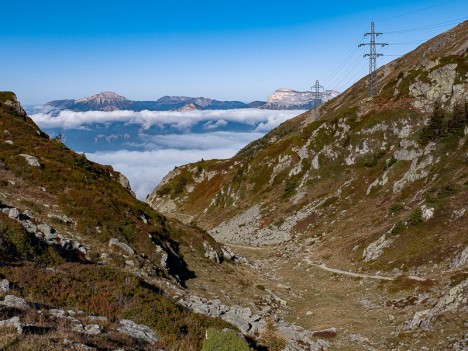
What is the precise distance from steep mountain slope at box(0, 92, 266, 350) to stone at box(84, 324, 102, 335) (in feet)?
0.11

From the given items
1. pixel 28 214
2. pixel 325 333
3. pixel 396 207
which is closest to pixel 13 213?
pixel 28 214

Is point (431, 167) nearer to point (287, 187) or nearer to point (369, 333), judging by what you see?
point (287, 187)

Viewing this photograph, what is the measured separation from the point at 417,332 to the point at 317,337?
7335mm

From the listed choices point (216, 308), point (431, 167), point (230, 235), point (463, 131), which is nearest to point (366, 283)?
point (216, 308)

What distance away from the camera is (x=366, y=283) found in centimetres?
4319

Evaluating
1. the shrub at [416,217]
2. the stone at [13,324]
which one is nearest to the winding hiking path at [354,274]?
the shrub at [416,217]

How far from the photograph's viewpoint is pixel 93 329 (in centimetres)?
1280

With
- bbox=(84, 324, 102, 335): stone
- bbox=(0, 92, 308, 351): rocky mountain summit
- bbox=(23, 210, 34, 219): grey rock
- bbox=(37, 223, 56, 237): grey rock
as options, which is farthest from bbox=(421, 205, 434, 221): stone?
bbox=(84, 324, 102, 335): stone

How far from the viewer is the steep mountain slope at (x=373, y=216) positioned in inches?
1254

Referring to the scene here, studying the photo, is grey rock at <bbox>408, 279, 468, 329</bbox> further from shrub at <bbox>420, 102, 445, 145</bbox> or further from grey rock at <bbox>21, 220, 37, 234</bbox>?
shrub at <bbox>420, 102, 445, 145</bbox>

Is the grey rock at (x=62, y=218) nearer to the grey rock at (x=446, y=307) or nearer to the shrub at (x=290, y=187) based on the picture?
the grey rock at (x=446, y=307)

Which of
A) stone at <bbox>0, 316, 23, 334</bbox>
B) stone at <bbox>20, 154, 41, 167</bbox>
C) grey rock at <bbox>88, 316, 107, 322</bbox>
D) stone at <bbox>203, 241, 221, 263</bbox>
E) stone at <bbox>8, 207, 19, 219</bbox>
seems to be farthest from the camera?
stone at <bbox>203, 241, 221, 263</bbox>

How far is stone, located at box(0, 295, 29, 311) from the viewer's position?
13085mm

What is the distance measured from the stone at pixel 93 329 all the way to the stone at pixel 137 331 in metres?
1.02
